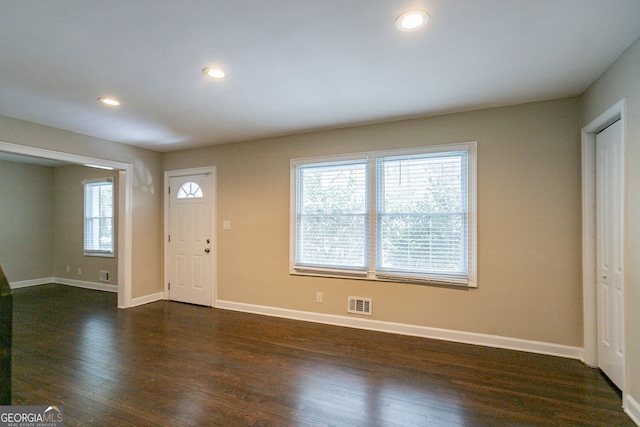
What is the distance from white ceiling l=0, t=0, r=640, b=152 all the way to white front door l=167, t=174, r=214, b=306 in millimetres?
1604

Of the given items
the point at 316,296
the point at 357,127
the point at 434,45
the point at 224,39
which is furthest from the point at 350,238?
the point at 224,39

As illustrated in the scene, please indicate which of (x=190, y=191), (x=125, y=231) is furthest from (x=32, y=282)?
(x=190, y=191)

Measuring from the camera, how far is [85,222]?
610 centimetres

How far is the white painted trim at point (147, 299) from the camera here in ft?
15.4

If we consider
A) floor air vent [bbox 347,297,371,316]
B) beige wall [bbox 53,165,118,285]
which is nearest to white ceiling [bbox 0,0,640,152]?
floor air vent [bbox 347,297,371,316]

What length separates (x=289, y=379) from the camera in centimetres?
253

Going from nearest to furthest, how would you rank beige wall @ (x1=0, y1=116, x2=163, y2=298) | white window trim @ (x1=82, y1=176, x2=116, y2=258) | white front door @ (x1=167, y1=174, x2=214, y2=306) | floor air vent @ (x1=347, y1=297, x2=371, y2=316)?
1. floor air vent @ (x1=347, y1=297, x2=371, y2=316)
2. beige wall @ (x1=0, y1=116, x2=163, y2=298)
3. white front door @ (x1=167, y1=174, x2=214, y2=306)
4. white window trim @ (x1=82, y1=176, x2=116, y2=258)

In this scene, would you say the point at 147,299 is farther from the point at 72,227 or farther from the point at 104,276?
the point at 72,227

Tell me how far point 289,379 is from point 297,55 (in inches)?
102

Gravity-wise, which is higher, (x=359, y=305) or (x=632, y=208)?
(x=632, y=208)

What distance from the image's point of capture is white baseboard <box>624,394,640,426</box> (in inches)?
A: 78.2

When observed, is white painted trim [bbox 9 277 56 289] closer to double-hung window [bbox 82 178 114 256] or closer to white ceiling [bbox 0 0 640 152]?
double-hung window [bbox 82 178 114 256]

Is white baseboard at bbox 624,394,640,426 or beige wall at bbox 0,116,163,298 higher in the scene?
beige wall at bbox 0,116,163,298

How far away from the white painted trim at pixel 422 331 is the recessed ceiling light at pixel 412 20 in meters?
2.98
